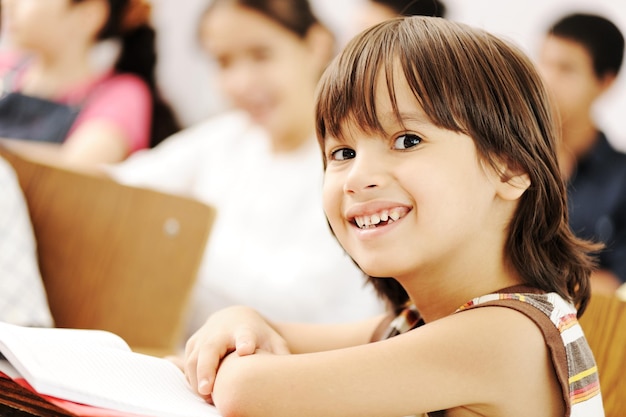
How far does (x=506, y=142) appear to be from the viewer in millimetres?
803

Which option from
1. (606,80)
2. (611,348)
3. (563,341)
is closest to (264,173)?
(606,80)

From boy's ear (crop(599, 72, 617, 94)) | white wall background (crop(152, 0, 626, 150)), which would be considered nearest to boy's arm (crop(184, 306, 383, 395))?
white wall background (crop(152, 0, 626, 150))

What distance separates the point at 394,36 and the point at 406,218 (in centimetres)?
19

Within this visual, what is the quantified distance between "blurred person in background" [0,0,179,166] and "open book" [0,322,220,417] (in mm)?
1738

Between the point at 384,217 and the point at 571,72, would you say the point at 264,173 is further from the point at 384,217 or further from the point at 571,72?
the point at 384,217

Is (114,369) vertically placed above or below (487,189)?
below

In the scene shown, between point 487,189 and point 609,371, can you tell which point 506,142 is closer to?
point 487,189

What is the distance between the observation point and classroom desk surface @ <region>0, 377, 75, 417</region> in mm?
626

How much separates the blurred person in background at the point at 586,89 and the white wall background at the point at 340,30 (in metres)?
0.08

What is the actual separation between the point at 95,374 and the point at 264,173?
1.52 meters

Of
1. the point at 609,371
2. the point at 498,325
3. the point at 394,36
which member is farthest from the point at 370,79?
the point at 609,371

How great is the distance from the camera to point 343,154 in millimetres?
847

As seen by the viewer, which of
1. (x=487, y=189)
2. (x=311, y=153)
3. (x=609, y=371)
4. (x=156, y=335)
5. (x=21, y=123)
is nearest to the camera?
(x=487, y=189)

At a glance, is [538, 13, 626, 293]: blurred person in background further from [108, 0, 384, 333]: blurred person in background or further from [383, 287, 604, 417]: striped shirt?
[383, 287, 604, 417]: striped shirt
